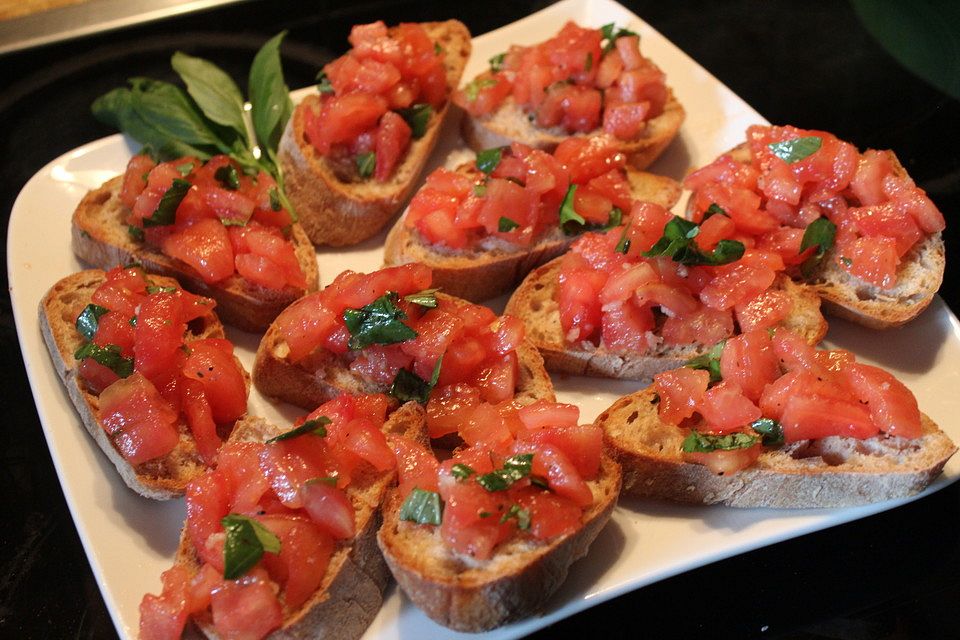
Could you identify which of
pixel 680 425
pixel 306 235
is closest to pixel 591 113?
pixel 306 235

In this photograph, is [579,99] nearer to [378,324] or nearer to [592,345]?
[592,345]

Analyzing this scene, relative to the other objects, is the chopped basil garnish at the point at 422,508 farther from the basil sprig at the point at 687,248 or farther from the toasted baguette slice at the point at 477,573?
the basil sprig at the point at 687,248

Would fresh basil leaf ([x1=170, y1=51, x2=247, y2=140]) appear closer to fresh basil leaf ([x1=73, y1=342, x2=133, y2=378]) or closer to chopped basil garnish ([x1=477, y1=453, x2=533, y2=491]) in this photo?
fresh basil leaf ([x1=73, y1=342, x2=133, y2=378])

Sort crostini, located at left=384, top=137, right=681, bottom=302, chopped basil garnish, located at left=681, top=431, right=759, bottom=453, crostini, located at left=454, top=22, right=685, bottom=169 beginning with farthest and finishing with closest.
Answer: crostini, located at left=454, top=22, right=685, bottom=169 < crostini, located at left=384, top=137, right=681, bottom=302 < chopped basil garnish, located at left=681, top=431, right=759, bottom=453

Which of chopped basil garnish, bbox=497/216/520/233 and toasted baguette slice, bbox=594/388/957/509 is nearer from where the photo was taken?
toasted baguette slice, bbox=594/388/957/509

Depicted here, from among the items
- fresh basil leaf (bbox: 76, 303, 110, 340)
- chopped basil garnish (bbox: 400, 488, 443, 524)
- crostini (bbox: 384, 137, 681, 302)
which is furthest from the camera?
crostini (bbox: 384, 137, 681, 302)

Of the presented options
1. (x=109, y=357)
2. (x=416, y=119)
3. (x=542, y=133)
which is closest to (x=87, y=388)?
(x=109, y=357)

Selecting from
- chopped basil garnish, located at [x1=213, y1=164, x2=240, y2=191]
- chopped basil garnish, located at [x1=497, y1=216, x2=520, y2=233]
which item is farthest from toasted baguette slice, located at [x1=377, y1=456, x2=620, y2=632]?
chopped basil garnish, located at [x1=213, y1=164, x2=240, y2=191]
